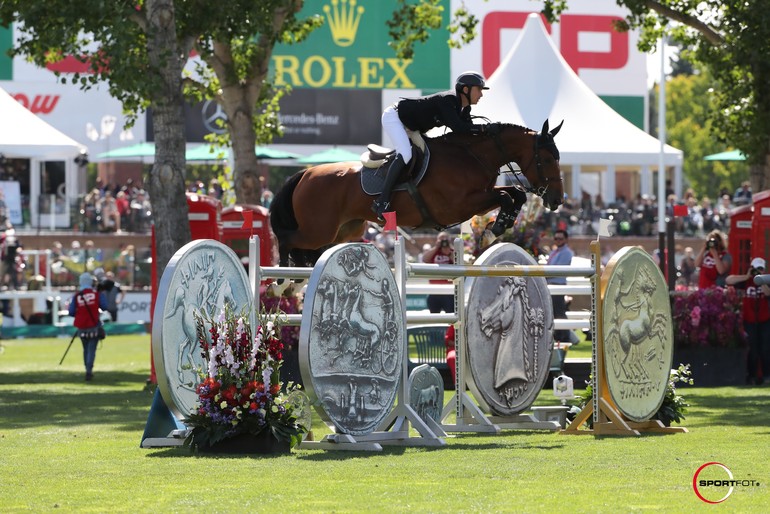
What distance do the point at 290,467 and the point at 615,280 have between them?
3417 millimetres

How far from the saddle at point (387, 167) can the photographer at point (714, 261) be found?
274 inches

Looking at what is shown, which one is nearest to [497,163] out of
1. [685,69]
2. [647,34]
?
[647,34]

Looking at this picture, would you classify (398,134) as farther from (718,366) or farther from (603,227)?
(718,366)

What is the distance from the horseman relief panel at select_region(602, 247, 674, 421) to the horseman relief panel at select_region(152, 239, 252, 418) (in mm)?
2687

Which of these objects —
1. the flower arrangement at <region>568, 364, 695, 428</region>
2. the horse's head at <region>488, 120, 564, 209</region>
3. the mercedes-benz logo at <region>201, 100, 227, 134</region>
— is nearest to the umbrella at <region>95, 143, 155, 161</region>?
the mercedes-benz logo at <region>201, 100, 227, 134</region>

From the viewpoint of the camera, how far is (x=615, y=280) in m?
10.6

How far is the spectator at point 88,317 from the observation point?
57.9 ft

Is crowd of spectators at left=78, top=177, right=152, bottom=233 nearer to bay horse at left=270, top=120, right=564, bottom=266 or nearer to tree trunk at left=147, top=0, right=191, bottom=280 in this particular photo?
tree trunk at left=147, top=0, right=191, bottom=280

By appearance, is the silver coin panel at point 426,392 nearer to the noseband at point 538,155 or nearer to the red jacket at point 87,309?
the noseband at point 538,155

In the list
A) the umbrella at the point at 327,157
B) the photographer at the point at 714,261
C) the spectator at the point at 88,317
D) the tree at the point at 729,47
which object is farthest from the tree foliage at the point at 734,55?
the umbrella at the point at 327,157

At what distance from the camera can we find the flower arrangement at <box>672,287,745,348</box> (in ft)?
53.5

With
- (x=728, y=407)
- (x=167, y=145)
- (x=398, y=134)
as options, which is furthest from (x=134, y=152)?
(x=398, y=134)

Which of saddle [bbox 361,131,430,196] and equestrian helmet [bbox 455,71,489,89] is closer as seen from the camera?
equestrian helmet [bbox 455,71,489,89]

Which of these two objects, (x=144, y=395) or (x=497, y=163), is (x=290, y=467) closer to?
(x=497, y=163)
